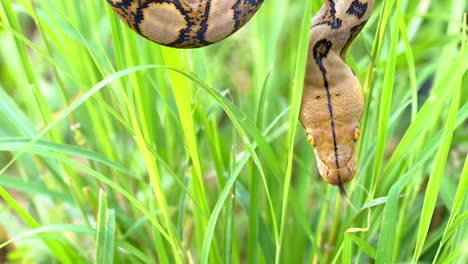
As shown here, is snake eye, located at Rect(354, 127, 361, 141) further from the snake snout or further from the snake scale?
the snake snout

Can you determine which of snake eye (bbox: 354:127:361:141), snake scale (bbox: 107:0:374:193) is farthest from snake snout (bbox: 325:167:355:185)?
snake eye (bbox: 354:127:361:141)

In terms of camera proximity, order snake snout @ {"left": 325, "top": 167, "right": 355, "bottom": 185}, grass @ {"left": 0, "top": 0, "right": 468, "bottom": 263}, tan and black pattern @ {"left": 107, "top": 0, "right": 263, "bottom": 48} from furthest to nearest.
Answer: snake snout @ {"left": 325, "top": 167, "right": 355, "bottom": 185} → grass @ {"left": 0, "top": 0, "right": 468, "bottom": 263} → tan and black pattern @ {"left": 107, "top": 0, "right": 263, "bottom": 48}

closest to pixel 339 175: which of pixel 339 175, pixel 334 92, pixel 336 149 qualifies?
pixel 339 175

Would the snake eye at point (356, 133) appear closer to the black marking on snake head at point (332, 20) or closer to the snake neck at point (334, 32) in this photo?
the snake neck at point (334, 32)

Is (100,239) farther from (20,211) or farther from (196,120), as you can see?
(196,120)

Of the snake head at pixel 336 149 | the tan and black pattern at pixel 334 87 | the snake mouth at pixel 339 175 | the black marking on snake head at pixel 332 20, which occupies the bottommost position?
the snake mouth at pixel 339 175

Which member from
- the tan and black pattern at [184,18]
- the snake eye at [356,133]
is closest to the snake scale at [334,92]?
the snake eye at [356,133]

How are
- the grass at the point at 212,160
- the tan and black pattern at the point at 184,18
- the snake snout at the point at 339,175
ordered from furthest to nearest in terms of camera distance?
the snake snout at the point at 339,175 → the grass at the point at 212,160 → the tan and black pattern at the point at 184,18
